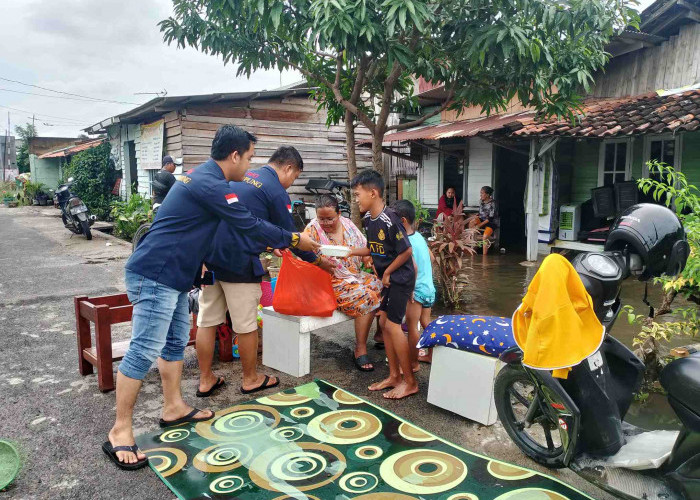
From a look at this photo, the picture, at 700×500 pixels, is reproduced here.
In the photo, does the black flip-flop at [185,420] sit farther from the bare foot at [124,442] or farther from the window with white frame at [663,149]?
the window with white frame at [663,149]

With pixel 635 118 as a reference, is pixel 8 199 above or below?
below

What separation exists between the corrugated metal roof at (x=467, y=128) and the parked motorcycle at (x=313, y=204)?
1.79 m

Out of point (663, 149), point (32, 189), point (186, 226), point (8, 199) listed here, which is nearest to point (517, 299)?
point (663, 149)

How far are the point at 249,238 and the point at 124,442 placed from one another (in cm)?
145

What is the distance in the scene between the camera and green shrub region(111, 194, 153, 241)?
12.0 metres

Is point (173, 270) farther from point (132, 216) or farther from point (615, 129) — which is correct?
point (132, 216)

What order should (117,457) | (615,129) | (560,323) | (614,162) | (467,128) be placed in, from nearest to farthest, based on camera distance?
1. (560,323)
2. (117,457)
3. (615,129)
4. (614,162)
5. (467,128)

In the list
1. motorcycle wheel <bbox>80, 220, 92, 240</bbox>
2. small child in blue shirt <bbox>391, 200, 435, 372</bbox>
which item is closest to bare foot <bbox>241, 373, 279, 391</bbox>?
small child in blue shirt <bbox>391, 200, 435, 372</bbox>

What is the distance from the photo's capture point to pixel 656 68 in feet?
29.8

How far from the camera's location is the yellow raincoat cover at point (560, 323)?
222 cm

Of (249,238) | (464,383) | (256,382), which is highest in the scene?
(249,238)

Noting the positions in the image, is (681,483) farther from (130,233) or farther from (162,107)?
(130,233)

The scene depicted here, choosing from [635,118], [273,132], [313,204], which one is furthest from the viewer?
[313,204]

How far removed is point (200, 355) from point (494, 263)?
23.7 feet
